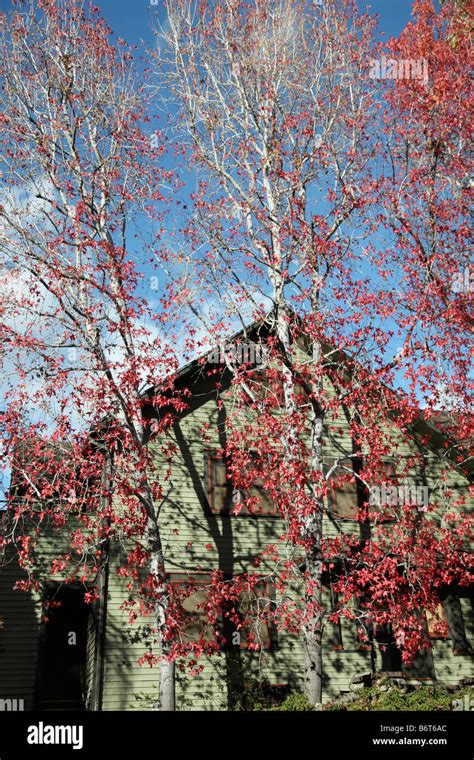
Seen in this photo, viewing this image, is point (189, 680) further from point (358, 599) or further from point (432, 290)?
point (432, 290)

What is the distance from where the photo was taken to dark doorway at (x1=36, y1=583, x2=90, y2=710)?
15.0 metres

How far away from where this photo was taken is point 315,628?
1401 centimetres

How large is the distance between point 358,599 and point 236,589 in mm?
3533

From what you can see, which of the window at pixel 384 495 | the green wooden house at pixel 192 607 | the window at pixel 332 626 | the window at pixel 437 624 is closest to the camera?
the green wooden house at pixel 192 607

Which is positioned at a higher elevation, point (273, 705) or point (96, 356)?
point (96, 356)

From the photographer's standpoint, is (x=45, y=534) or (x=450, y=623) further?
(x=450, y=623)

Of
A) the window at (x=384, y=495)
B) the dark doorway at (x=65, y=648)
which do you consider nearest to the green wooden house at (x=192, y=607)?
the dark doorway at (x=65, y=648)

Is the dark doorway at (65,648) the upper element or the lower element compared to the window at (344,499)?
lower

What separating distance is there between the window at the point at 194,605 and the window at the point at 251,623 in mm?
519

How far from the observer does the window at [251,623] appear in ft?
50.0

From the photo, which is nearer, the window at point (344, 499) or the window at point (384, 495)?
the window at point (384, 495)

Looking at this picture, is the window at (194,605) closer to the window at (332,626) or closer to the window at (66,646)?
the window at (66,646)

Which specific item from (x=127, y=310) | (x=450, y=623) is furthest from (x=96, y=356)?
(x=450, y=623)
